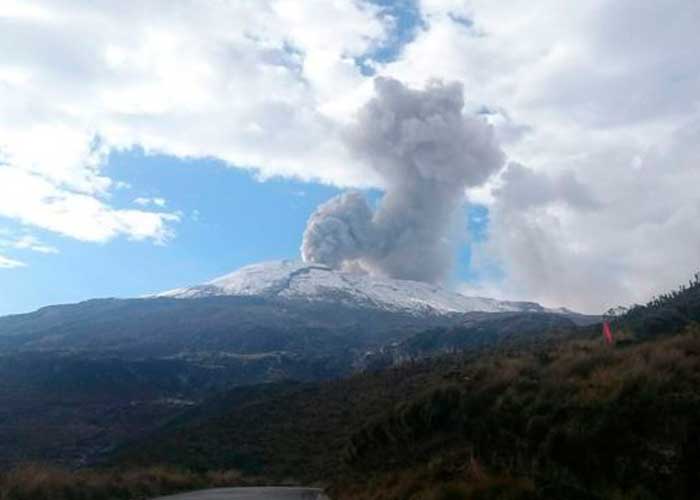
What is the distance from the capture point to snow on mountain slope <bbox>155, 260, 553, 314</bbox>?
14888cm

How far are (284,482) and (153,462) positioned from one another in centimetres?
810

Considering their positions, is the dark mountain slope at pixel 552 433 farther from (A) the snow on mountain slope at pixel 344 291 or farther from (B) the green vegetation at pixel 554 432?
(A) the snow on mountain slope at pixel 344 291

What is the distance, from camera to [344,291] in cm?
15238

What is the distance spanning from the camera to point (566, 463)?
9336 mm

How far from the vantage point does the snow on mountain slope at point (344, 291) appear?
488 ft

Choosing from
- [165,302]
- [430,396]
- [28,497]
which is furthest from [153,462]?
[165,302]

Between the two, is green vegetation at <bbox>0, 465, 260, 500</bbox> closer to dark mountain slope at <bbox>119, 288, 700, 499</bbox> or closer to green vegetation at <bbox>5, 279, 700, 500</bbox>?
green vegetation at <bbox>5, 279, 700, 500</bbox>

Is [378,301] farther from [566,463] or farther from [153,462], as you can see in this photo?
[566,463]

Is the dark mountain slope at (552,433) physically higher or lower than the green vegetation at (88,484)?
higher

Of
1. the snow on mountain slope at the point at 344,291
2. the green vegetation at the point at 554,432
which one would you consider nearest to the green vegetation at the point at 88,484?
the green vegetation at the point at 554,432

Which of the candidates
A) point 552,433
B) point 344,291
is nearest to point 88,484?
point 552,433

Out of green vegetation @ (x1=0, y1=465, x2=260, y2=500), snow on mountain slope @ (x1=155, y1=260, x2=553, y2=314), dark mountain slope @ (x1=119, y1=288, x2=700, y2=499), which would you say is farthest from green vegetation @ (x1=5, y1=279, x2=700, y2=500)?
snow on mountain slope @ (x1=155, y1=260, x2=553, y2=314)

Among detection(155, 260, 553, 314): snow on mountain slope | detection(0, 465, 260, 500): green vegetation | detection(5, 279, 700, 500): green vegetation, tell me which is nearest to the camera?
detection(5, 279, 700, 500): green vegetation

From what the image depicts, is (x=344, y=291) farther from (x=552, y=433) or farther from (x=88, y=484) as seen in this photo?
(x=552, y=433)
